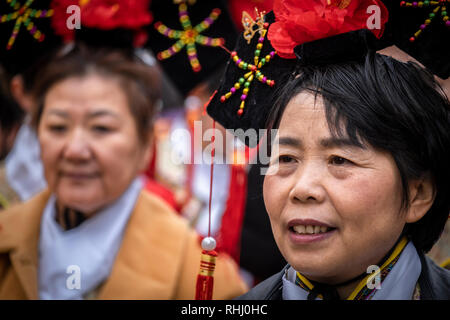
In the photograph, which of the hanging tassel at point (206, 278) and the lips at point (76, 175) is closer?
the hanging tassel at point (206, 278)

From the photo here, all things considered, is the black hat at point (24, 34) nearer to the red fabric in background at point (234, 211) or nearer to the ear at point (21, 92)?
the ear at point (21, 92)

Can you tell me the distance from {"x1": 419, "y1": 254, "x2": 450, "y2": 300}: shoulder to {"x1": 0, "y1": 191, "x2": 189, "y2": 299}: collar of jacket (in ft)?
3.93

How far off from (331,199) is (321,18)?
0.47 m

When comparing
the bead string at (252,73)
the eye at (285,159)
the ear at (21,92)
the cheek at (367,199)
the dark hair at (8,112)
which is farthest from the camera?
the dark hair at (8,112)

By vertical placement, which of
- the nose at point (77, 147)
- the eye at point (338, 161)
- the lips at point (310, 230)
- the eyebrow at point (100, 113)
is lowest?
the lips at point (310, 230)

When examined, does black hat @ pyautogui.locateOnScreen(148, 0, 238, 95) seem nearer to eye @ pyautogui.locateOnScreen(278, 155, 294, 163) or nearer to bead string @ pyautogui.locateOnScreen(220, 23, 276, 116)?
bead string @ pyautogui.locateOnScreen(220, 23, 276, 116)

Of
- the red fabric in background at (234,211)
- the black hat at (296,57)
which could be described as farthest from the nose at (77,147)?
the black hat at (296,57)

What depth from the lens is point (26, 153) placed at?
10.6 feet

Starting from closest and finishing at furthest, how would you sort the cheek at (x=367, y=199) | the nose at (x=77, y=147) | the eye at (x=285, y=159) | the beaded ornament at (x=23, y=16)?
the cheek at (x=367, y=199), the eye at (x=285, y=159), the beaded ornament at (x=23, y=16), the nose at (x=77, y=147)

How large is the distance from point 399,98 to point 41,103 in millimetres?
1781

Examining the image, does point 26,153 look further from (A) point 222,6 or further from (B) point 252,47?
(B) point 252,47

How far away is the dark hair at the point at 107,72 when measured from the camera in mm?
2361

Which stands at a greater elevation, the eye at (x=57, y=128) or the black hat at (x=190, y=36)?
the black hat at (x=190, y=36)

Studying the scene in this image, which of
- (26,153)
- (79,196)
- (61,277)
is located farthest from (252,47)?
(26,153)
